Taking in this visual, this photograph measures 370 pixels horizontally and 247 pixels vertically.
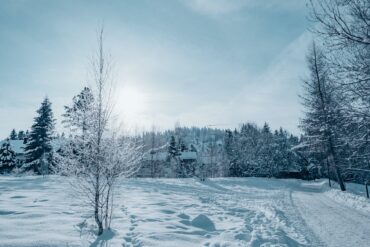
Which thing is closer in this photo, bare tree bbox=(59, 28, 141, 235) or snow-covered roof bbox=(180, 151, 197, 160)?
bare tree bbox=(59, 28, 141, 235)

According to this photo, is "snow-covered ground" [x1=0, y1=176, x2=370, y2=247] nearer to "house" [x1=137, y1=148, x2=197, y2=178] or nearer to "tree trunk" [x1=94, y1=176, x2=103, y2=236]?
"tree trunk" [x1=94, y1=176, x2=103, y2=236]

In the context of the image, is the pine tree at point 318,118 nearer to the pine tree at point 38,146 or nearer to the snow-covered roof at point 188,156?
the pine tree at point 38,146

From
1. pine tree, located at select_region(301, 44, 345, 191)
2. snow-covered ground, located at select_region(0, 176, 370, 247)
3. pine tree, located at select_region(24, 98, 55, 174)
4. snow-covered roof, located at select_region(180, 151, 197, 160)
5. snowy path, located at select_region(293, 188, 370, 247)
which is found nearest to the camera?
snow-covered ground, located at select_region(0, 176, 370, 247)

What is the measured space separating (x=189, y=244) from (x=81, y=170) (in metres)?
3.89

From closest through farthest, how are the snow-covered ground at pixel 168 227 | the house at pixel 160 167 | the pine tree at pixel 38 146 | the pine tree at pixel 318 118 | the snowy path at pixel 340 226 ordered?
the snow-covered ground at pixel 168 227
the snowy path at pixel 340 226
the pine tree at pixel 318 118
the pine tree at pixel 38 146
the house at pixel 160 167

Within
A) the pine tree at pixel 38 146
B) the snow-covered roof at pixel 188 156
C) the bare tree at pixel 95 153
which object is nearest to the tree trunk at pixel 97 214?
the bare tree at pixel 95 153

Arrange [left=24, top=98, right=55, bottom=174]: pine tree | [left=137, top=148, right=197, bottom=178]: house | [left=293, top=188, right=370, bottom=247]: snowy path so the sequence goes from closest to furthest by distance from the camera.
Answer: [left=293, top=188, right=370, bottom=247]: snowy path < [left=24, top=98, right=55, bottom=174]: pine tree < [left=137, top=148, right=197, bottom=178]: house

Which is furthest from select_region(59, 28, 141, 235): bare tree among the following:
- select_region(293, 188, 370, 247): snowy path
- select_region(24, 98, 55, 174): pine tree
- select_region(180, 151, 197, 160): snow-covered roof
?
select_region(180, 151, 197, 160): snow-covered roof

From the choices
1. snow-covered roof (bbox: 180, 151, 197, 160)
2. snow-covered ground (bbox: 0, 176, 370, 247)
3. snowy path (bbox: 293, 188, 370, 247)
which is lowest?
snowy path (bbox: 293, 188, 370, 247)

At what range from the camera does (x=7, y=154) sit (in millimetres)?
42562

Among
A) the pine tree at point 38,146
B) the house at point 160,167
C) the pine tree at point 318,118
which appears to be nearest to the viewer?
the pine tree at point 318,118

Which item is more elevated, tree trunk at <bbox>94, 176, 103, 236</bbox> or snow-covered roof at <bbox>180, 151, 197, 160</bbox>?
snow-covered roof at <bbox>180, 151, 197, 160</bbox>

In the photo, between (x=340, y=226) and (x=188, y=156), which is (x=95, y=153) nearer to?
(x=340, y=226)

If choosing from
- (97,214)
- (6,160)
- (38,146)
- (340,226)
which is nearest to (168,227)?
(97,214)
